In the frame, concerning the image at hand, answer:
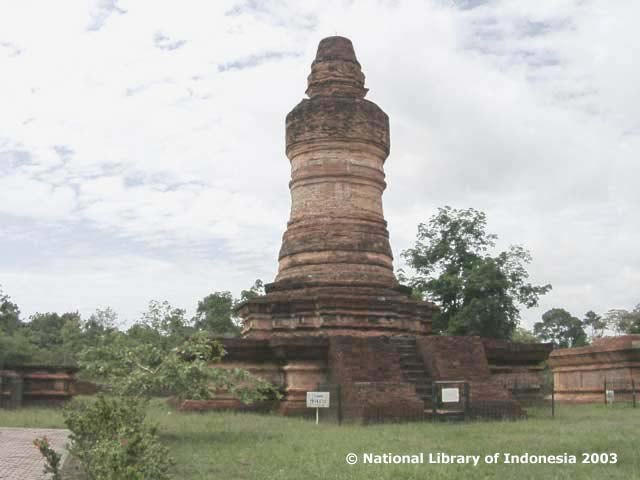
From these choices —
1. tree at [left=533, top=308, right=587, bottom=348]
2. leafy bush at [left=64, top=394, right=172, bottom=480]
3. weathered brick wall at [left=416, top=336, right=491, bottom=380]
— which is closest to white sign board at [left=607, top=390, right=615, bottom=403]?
weathered brick wall at [left=416, top=336, right=491, bottom=380]

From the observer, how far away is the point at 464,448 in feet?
27.8

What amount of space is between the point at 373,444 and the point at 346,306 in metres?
6.57

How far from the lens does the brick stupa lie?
1550cm

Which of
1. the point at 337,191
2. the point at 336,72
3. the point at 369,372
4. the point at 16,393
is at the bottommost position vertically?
the point at 16,393

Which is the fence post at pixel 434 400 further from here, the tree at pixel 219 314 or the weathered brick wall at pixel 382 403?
the tree at pixel 219 314

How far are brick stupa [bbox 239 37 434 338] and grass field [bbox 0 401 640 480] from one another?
2968 millimetres

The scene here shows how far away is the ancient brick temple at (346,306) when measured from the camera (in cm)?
1298

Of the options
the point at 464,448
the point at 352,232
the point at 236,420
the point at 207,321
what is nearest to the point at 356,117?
the point at 352,232

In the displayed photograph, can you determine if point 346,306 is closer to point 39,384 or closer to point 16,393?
point 39,384

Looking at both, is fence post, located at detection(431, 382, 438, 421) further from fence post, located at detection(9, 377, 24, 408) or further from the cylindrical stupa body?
fence post, located at detection(9, 377, 24, 408)

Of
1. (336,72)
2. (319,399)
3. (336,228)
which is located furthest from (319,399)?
(336,72)

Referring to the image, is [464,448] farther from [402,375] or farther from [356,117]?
[356,117]

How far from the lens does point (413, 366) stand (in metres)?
13.9

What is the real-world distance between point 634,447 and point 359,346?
218 inches
